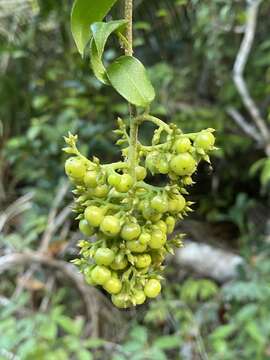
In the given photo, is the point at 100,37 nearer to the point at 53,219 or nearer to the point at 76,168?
the point at 76,168

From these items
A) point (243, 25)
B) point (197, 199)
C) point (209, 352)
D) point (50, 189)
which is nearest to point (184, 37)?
point (243, 25)

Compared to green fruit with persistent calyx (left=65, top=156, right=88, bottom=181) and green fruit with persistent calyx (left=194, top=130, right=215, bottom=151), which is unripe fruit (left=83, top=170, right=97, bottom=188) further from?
green fruit with persistent calyx (left=194, top=130, right=215, bottom=151)

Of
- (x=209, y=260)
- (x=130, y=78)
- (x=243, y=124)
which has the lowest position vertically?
(x=209, y=260)

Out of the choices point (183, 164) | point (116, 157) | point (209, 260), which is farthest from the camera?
point (116, 157)

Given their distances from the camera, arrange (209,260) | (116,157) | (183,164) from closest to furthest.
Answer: (183,164), (209,260), (116,157)

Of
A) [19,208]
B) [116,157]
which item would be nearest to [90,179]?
[116,157]

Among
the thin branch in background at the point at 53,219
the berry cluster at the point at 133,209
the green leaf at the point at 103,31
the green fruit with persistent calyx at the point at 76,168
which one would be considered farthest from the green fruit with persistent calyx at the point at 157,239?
the thin branch in background at the point at 53,219
